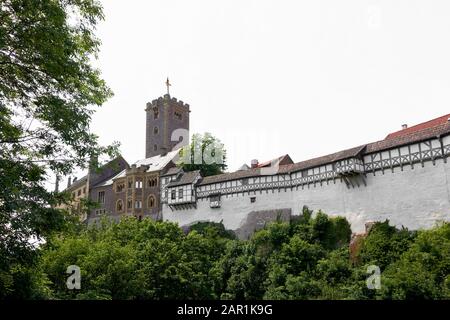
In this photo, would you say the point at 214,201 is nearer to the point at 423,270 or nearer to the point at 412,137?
the point at 412,137

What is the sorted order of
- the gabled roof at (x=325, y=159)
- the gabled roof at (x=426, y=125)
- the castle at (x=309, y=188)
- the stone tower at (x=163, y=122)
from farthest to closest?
the stone tower at (x=163, y=122) < the gabled roof at (x=426, y=125) < the gabled roof at (x=325, y=159) < the castle at (x=309, y=188)

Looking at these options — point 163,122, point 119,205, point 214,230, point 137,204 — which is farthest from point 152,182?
point 163,122

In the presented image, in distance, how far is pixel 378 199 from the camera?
35.5m

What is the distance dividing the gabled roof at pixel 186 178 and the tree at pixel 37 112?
3966 centimetres

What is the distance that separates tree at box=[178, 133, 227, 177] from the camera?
56812 mm

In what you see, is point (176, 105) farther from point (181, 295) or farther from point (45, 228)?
point (45, 228)

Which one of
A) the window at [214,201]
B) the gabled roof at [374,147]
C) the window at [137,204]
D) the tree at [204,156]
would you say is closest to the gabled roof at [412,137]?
the gabled roof at [374,147]

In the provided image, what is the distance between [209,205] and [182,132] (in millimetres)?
29332

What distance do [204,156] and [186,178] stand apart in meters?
6.92

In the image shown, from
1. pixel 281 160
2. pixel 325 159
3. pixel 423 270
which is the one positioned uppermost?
pixel 281 160

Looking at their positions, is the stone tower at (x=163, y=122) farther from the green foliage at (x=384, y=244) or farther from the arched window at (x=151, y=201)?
the green foliage at (x=384, y=244)

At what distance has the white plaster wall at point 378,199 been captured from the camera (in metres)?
31.7

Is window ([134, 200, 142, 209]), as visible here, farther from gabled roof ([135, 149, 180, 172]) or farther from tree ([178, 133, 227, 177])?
tree ([178, 133, 227, 177])

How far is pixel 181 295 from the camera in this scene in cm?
3173
